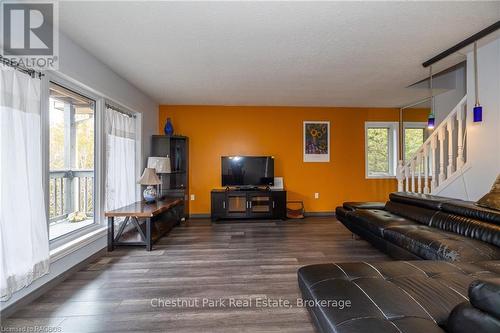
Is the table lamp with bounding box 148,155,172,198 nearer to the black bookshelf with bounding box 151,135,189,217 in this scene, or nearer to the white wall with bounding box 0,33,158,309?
the black bookshelf with bounding box 151,135,189,217

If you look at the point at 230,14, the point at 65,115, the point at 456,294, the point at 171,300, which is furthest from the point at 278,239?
the point at 65,115

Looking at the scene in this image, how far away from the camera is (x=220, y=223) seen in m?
4.83

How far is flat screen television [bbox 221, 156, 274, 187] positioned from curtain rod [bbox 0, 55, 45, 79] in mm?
3435

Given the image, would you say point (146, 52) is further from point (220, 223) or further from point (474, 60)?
point (474, 60)

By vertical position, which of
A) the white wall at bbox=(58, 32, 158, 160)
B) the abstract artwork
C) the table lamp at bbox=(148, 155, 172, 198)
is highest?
the white wall at bbox=(58, 32, 158, 160)

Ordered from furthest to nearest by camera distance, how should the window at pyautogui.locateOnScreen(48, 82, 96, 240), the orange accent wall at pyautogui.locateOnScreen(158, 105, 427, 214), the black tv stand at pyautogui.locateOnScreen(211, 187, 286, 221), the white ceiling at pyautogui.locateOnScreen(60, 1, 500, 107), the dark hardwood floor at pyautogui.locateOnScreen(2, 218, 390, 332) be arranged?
the orange accent wall at pyautogui.locateOnScreen(158, 105, 427, 214), the black tv stand at pyautogui.locateOnScreen(211, 187, 286, 221), the window at pyautogui.locateOnScreen(48, 82, 96, 240), the white ceiling at pyautogui.locateOnScreen(60, 1, 500, 107), the dark hardwood floor at pyautogui.locateOnScreen(2, 218, 390, 332)

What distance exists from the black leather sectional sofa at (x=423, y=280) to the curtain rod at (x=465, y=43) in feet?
5.72

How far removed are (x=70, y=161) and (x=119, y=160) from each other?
30.7 inches

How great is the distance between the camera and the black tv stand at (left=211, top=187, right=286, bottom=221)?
197 inches

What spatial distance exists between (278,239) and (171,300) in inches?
79.1

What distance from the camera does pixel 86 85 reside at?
2836 millimetres

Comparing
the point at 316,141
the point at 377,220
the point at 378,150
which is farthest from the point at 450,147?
the point at 316,141

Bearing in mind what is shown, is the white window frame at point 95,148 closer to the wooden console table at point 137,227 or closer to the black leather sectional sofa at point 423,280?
the wooden console table at point 137,227

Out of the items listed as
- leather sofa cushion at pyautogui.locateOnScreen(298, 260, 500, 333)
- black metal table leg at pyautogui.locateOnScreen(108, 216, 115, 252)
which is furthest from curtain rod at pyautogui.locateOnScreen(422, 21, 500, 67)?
black metal table leg at pyautogui.locateOnScreen(108, 216, 115, 252)
